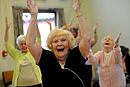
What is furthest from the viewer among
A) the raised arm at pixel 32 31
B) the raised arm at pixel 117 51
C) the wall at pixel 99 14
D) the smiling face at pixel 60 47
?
the wall at pixel 99 14

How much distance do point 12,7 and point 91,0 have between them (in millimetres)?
2828

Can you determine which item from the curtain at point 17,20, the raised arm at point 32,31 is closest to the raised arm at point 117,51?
the raised arm at point 32,31

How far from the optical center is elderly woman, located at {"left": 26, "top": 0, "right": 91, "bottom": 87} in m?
1.64

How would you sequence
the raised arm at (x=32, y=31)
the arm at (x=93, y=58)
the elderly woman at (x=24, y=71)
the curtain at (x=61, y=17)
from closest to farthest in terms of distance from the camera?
the raised arm at (x=32, y=31)
the arm at (x=93, y=58)
the elderly woman at (x=24, y=71)
the curtain at (x=61, y=17)

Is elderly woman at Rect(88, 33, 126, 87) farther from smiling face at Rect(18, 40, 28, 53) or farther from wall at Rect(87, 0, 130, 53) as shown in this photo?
wall at Rect(87, 0, 130, 53)

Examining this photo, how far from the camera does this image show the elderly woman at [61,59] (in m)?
1.64

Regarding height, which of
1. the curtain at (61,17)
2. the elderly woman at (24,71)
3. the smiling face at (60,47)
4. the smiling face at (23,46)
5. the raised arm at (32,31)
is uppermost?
the curtain at (61,17)

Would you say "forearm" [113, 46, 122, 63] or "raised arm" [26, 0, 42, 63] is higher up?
"raised arm" [26, 0, 42, 63]

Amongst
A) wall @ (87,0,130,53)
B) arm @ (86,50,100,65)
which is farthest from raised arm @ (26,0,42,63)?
wall @ (87,0,130,53)

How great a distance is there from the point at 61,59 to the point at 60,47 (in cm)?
11

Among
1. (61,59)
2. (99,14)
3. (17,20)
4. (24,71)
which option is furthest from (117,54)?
(99,14)

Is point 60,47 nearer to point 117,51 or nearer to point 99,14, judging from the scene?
point 117,51

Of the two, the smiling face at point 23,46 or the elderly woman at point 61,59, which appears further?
Answer: the smiling face at point 23,46

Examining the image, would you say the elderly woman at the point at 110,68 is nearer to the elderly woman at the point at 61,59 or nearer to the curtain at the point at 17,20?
the elderly woman at the point at 61,59
